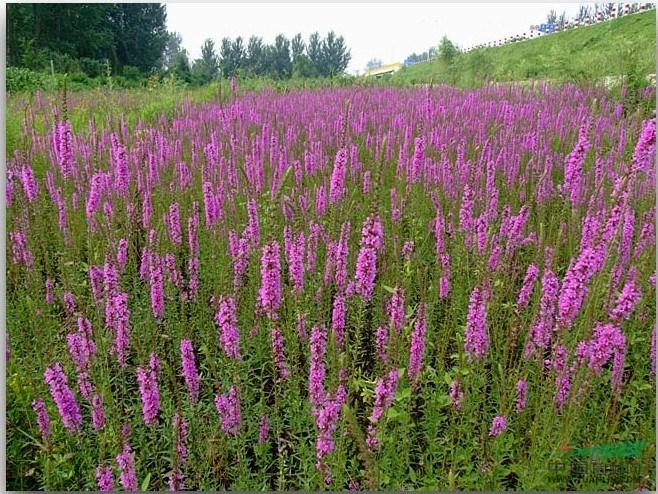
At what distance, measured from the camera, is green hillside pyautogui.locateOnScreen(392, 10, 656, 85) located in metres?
2.43

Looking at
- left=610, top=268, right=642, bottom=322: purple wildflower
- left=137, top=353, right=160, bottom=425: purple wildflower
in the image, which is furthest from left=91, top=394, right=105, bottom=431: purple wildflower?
left=610, top=268, right=642, bottom=322: purple wildflower

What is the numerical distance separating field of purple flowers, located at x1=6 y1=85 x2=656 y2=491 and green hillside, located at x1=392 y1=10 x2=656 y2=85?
1.44 feet

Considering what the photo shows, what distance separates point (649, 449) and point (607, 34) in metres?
2.18

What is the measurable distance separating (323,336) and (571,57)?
4328 millimetres

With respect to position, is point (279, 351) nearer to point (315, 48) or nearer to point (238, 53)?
point (315, 48)

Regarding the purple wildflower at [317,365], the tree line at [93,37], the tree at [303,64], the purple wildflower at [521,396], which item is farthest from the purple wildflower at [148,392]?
the tree at [303,64]

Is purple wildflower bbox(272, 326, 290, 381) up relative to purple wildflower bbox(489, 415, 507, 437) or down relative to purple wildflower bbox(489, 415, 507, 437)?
up

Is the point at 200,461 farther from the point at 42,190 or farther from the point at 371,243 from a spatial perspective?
the point at 42,190

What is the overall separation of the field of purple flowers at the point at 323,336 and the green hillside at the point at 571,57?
44cm

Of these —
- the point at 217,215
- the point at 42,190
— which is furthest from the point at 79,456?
the point at 42,190

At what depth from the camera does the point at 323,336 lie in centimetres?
155

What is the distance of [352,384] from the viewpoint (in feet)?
6.42

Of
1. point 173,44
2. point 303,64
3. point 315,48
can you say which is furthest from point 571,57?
point 173,44

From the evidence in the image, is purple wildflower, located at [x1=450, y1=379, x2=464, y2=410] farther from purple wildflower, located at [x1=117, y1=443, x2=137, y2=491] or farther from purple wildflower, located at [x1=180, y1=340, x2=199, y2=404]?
purple wildflower, located at [x1=117, y1=443, x2=137, y2=491]
